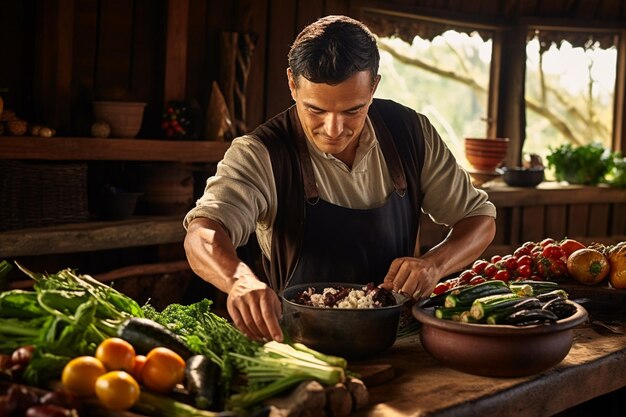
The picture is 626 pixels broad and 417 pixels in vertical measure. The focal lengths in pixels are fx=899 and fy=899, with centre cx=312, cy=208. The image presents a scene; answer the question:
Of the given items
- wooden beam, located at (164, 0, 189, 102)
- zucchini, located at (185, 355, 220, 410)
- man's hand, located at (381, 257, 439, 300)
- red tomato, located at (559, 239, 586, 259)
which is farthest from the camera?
wooden beam, located at (164, 0, 189, 102)

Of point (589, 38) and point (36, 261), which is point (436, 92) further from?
point (36, 261)

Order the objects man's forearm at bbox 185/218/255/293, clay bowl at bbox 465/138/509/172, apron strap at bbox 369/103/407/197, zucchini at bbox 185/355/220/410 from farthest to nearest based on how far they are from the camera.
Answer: clay bowl at bbox 465/138/509/172 → apron strap at bbox 369/103/407/197 → man's forearm at bbox 185/218/255/293 → zucchini at bbox 185/355/220/410

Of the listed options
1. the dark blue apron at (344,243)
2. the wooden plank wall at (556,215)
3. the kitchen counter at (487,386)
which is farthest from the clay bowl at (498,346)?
the wooden plank wall at (556,215)

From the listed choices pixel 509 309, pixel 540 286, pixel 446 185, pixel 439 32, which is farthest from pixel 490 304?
pixel 439 32

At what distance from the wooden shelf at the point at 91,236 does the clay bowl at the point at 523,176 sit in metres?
3.51

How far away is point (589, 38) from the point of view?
9.56 meters

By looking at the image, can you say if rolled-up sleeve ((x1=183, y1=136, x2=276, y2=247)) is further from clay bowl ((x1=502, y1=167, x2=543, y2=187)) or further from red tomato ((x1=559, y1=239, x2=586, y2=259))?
clay bowl ((x1=502, y1=167, x2=543, y2=187))

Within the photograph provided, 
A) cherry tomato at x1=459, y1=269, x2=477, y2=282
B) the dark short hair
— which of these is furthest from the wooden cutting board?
cherry tomato at x1=459, y1=269, x2=477, y2=282

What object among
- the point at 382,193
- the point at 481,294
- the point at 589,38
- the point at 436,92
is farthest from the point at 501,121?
the point at 481,294

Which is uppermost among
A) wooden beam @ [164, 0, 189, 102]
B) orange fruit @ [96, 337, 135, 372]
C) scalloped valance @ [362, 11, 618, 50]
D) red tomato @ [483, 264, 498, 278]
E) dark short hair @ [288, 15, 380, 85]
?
scalloped valance @ [362, 11, 618, 50]

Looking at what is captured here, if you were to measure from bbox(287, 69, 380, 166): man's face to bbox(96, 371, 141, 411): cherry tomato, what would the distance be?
55.3 inches

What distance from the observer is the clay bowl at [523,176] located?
341 inches

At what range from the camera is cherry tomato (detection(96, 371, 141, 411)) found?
239 cm

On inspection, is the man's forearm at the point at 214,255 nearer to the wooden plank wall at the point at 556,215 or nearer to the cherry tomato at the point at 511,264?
the cherry tomato at the point at 511,264
